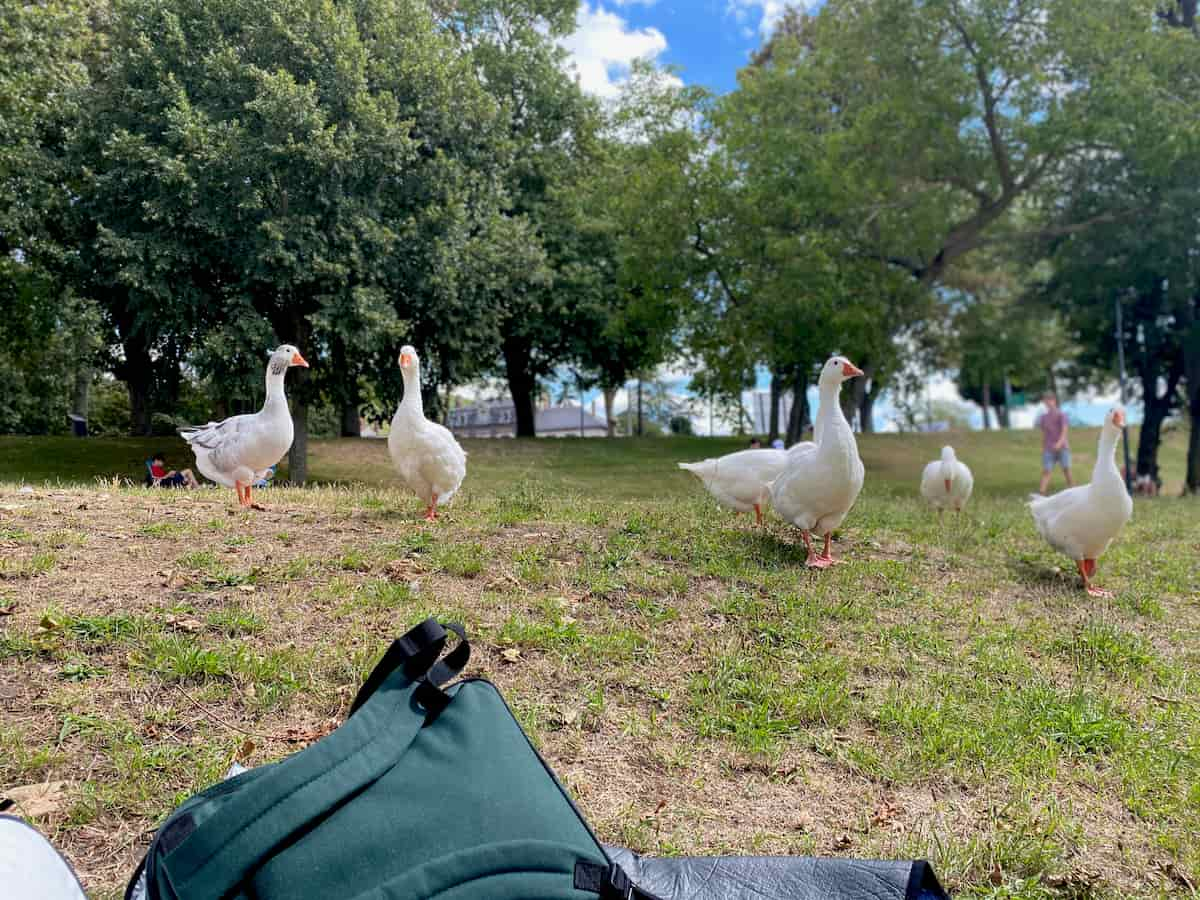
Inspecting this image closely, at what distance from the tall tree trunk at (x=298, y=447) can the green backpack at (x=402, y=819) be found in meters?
13.9

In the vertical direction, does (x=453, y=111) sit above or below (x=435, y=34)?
below

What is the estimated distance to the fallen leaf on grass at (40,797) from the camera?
2.60 meters

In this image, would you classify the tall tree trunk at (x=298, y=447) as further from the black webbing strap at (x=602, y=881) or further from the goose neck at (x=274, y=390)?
the black webbing strap at (x=602, y=881)

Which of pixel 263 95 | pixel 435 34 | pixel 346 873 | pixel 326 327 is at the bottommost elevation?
pixel 346 873

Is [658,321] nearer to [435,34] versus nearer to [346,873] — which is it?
[435,34]

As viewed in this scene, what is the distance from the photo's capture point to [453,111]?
16.1m

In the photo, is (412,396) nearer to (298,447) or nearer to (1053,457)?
(298,447)

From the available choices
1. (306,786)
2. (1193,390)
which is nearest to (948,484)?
(306,786)

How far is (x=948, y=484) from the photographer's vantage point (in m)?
9.62

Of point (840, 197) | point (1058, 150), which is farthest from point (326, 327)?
point (1058, 150)

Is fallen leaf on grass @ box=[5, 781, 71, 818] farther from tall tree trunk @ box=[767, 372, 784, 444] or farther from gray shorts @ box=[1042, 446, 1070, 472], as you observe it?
tall tree trunk @ box=[767, 372, 784, 444]

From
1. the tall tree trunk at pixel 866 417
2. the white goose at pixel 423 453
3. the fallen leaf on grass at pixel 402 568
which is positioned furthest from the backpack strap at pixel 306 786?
the tall tree trunk at pixel 866 417

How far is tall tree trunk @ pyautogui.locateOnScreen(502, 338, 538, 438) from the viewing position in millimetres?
26483

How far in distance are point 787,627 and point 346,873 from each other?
3418mm
